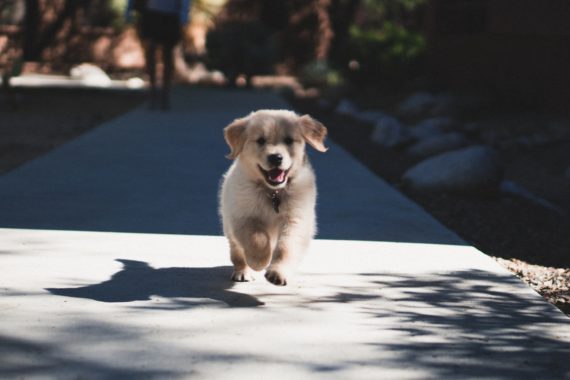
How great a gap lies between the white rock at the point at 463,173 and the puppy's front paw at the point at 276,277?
4.49 metres

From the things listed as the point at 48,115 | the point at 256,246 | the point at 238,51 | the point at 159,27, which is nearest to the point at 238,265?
the point at 256,246

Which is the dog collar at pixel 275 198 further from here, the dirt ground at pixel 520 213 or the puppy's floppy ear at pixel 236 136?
the dirt ground at pixel 520 213

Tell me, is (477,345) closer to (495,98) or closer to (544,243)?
(544,243)

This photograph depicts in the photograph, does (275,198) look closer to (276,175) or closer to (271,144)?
(276,175)

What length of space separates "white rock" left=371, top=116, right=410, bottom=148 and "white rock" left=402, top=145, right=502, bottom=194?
4.05 metres

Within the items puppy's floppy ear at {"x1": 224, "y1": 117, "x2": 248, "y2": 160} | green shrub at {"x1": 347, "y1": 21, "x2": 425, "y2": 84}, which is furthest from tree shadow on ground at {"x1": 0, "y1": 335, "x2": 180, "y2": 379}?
green shrub at {"x1": 347, "y1": 21, "x2": 425, "y2": 84}

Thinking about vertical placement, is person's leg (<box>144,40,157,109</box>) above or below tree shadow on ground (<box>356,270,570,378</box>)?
above

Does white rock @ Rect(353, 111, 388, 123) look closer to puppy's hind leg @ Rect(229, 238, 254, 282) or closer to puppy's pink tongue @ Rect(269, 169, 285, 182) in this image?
puppy's hind leg @ Rect(229, 238, 254, 282)

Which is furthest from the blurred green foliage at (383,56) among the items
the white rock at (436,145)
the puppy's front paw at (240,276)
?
the puppy's front paw at (240,276)

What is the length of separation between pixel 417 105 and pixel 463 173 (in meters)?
9.87

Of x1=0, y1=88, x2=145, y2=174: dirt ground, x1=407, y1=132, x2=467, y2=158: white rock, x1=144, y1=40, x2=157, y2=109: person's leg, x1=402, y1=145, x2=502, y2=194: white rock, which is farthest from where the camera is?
x1=144, y1=40, x2=157, y2=109: person's leg

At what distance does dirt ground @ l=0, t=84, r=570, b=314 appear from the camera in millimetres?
7281

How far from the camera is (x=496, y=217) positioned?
877cm

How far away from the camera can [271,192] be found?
5.61m
